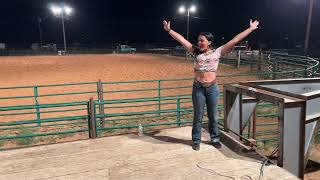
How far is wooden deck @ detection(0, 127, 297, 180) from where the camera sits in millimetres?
4582

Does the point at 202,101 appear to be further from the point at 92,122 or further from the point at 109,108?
the point at 109,108

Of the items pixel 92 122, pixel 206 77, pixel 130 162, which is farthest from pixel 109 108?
pixel 206 77

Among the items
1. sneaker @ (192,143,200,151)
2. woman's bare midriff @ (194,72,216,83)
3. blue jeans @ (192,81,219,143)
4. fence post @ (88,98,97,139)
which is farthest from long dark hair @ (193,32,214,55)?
fence post @ (88,98,97,139)

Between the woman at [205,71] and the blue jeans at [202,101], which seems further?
the blue jeans at [202,101]

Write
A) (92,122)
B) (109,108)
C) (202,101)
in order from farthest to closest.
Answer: (109,108) → (92,122) → (202,101)

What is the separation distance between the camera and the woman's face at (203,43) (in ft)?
16.7

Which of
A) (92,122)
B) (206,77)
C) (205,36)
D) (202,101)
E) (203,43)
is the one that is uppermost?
(205,36)

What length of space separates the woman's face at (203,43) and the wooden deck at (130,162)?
1645mm

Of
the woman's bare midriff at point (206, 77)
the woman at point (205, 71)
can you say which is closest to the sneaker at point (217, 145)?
the woman at point (205, 71)

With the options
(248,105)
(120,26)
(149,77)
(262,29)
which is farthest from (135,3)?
(248,105)

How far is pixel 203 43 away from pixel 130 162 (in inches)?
84.4

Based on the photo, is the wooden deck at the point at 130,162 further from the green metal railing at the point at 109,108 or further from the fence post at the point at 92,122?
the green metal railing at the point at 109,108

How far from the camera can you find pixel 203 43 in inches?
201

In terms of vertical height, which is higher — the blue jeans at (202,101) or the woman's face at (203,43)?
the woman's face at (203,43)
